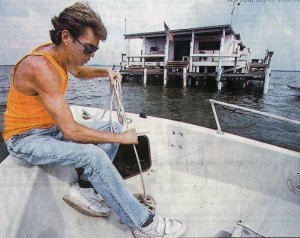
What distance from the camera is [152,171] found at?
318cm

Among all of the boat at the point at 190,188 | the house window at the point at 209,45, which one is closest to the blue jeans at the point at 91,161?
the boat at the point at 190,188

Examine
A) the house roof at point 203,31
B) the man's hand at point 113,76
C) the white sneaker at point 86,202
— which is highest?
the house roof at point 203,31

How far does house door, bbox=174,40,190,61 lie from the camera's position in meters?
25.6

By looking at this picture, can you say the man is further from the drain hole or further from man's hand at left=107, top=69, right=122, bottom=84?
the drain hole

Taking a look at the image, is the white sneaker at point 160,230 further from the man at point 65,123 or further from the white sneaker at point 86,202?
the white sneaker at point 86,202

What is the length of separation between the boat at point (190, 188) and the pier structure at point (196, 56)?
18.0 metres

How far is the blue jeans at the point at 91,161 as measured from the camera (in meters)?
1.80

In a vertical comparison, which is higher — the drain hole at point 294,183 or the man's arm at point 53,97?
the man's arm at point 53,97

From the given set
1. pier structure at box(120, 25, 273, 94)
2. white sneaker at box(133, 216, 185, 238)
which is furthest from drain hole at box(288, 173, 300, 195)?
pier structure at box(120, 25, 273, 94)

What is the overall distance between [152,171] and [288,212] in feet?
5.33

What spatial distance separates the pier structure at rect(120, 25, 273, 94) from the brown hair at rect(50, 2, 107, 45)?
62.2ft

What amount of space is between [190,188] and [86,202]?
1309mm

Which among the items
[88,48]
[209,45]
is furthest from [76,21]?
[209,45]

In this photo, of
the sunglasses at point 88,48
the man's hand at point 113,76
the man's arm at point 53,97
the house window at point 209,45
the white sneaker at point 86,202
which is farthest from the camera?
the house window at point 209,45
